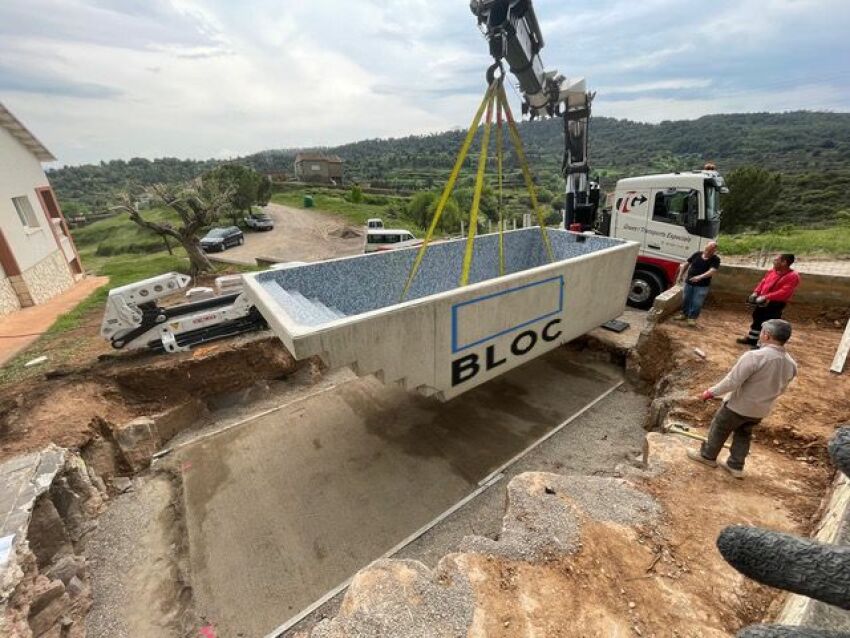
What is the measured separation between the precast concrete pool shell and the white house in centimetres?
1029

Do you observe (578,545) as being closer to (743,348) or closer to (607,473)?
(607,473)

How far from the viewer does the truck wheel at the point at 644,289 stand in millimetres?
8509

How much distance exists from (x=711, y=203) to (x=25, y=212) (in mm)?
18758

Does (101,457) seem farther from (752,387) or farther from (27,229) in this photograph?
(27,229)

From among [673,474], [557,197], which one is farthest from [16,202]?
[557,197]

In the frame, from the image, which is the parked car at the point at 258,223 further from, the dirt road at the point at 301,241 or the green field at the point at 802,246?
the green field at the point at 802,246

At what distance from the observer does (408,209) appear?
32.1 m

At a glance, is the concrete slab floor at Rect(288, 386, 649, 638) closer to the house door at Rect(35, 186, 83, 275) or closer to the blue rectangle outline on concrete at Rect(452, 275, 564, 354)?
the blue rectangle outline on concrete at Rect(452, 275, 564, 354)

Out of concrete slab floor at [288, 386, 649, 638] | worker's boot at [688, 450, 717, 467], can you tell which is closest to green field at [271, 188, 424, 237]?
concrete slab floor at [288, 386, 649, 638]

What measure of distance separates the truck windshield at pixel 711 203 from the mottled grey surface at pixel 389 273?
182 cm

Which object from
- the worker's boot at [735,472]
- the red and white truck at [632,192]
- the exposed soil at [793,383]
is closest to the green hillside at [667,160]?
the red and white truck at [632,192]

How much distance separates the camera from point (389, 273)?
21.9 ft

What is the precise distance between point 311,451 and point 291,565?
1752 mm

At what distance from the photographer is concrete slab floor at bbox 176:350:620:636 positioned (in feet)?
13.6
